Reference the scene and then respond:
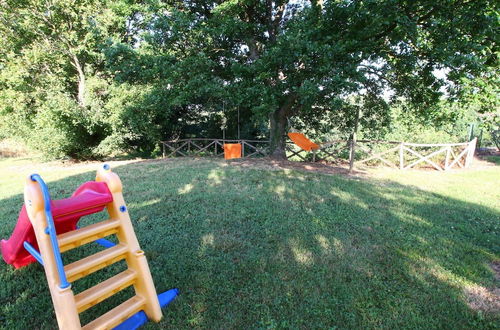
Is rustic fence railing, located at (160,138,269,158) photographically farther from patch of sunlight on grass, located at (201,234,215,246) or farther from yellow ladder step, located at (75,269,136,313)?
yellow ladder step, located at (75,269,136,313)

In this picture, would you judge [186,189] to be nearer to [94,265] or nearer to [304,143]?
[94,265]

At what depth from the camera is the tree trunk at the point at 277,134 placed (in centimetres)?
922

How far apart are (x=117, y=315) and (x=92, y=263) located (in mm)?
384

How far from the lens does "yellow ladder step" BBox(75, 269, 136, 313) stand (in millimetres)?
1569

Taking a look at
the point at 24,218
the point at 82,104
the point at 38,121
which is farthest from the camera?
the point at 82,104

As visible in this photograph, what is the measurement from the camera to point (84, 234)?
5.57 feet

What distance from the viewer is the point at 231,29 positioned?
7.02m

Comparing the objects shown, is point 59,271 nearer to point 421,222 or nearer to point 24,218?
point 24,218

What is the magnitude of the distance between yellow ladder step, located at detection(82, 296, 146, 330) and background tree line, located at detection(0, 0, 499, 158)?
562cm

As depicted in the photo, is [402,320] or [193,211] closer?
[402,320]

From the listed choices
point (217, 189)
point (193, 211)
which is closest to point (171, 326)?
point (193, 211)

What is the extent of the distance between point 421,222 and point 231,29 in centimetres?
638

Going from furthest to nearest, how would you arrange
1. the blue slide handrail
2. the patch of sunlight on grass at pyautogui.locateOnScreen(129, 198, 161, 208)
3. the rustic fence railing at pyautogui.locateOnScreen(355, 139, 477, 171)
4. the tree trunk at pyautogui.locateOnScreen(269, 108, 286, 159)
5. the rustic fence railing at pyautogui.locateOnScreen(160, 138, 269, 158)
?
1. the rustic fence railing at pyautogui.locateOnScreen(160, 138, 269, 158)
2. the tree trunk at pyautogui.locateOnScreen(269, 108, 286, 159)
3. the rustic fence railing at pyautogui.locateOnScreen(355, 139, 477, 171)
4. the patch of sunlight on grass at pyautogui.locateOnScreen(129, 198, 161, 208)
5. the blue slide handrail

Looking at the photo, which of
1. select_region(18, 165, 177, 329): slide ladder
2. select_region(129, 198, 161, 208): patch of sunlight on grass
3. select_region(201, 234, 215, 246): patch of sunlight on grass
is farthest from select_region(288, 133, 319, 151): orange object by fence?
select_region(18, 165, 177, 329): slide ladder
